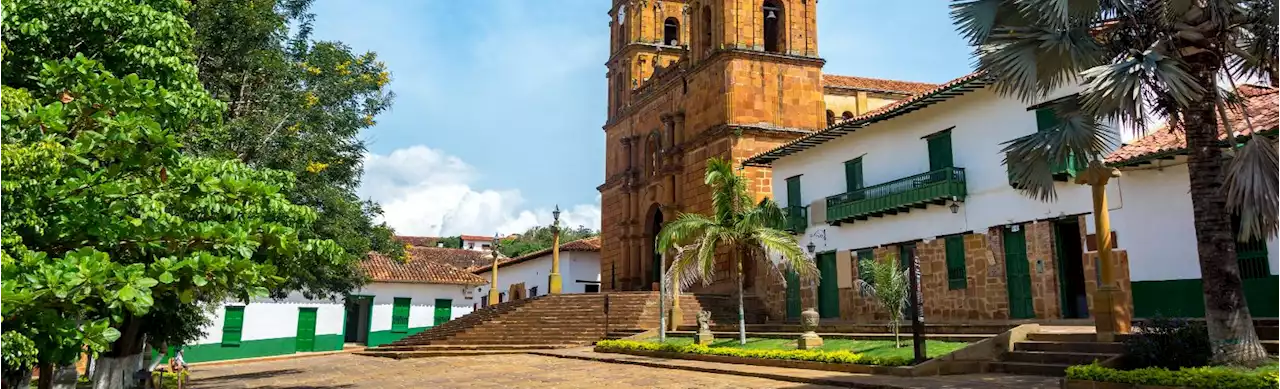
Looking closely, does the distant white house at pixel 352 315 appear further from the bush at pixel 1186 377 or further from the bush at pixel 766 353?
the bush at pixel 1186 377

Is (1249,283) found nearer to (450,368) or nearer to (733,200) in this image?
(733,200)

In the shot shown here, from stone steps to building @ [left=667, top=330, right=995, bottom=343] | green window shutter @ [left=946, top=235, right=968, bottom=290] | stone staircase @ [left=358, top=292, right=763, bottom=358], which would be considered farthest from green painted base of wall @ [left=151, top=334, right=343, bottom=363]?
green window shutter @ [left=946, top=235, right=968, bottom=290]

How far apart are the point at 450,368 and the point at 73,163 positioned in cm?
1342

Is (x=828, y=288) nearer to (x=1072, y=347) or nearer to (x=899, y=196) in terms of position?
(x=899, y=196)

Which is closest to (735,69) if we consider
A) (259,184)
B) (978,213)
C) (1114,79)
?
(978,213)

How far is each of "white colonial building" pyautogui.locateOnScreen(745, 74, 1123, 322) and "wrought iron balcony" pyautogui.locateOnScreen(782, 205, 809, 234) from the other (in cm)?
3

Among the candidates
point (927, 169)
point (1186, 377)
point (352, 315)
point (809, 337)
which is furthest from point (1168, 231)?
point (352, 315)

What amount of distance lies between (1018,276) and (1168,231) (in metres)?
3.23

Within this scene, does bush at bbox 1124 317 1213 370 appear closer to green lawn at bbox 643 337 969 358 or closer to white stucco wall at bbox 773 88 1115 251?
green lawn at bbox 643 337 969 358

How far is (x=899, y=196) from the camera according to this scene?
20062mm

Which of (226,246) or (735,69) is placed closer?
(226,246)

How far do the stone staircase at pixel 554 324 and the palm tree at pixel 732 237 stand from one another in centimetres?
459

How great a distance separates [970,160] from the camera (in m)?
18.9

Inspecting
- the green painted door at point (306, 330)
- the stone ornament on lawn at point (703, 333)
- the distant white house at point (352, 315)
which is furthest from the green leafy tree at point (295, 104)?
the green painted door at point (306, 330)
